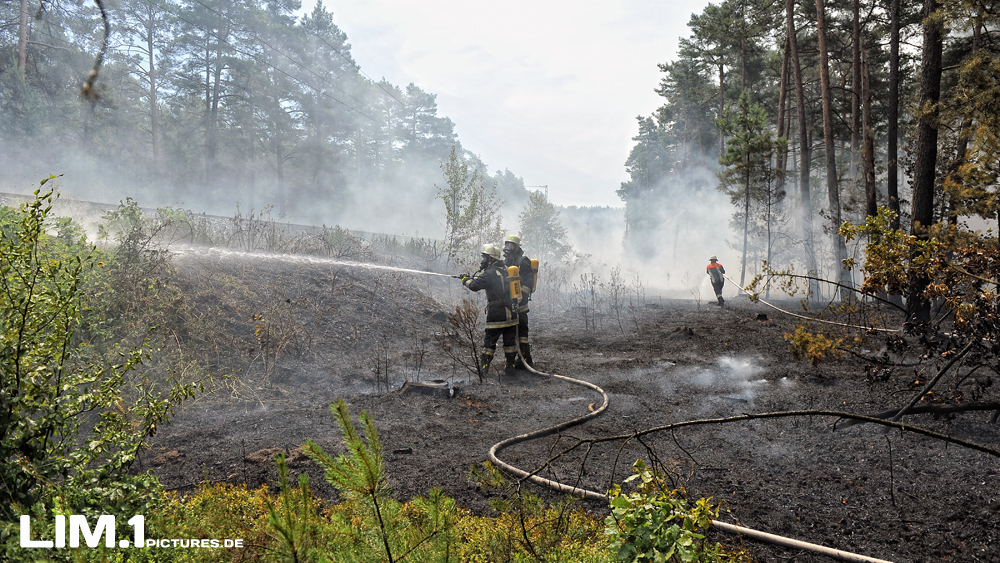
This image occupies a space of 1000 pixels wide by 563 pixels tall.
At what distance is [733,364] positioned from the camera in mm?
8578

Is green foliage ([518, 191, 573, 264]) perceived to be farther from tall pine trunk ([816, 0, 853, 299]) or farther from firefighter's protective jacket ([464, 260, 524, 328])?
firefighter's protective jacket ([464, 260, 524, 328])

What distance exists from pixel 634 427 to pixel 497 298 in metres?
3.14

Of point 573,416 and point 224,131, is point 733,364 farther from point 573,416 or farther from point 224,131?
point 224,131

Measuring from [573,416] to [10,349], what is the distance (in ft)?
16.3

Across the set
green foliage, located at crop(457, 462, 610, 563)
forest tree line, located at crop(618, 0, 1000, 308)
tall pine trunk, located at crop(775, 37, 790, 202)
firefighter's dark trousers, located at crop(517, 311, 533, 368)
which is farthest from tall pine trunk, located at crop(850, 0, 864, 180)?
green foliage, located at crop(457, 462, 610, 563)

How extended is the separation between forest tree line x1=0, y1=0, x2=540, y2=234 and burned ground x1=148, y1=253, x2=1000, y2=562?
14.7m

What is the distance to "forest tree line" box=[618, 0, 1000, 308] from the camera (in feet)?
30.9

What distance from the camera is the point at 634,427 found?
5422 mm

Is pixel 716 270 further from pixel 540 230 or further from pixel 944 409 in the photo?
pixel 540 230

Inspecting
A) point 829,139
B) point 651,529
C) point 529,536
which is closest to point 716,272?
point 829,139

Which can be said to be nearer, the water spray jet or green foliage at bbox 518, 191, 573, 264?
the water spray jet

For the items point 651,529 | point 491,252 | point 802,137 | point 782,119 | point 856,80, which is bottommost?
point 651,529

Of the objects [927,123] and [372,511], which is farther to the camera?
[927,123]

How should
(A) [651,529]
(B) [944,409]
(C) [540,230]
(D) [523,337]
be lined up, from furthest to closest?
1. (C) [540,230]
2. (D) [523,337]
3. (B) [944,409]
4. (A) [651,529]
